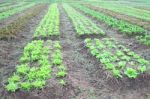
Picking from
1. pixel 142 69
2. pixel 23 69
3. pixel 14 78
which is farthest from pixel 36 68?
pixel 142 69

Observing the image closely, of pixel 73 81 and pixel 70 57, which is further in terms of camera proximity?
pixel 70 57

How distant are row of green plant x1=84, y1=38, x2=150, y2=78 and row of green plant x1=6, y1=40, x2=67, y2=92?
161 centimetres

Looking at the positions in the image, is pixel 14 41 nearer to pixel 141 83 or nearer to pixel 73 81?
pixel 73 81

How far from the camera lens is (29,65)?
406 inches

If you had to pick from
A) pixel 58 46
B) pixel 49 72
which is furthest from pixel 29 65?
pixel 58 46

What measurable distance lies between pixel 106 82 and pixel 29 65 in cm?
308

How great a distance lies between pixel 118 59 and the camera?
10.7m

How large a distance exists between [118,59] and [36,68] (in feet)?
10.7

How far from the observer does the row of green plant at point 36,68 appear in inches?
330

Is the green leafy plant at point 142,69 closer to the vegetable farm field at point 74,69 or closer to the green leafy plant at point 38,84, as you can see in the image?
the vegetable farm field at point 74,69

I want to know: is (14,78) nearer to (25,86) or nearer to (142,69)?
(25,86)

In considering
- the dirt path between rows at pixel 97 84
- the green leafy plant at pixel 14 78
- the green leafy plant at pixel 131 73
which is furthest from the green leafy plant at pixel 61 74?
the green leafy plant at pixel 131 73

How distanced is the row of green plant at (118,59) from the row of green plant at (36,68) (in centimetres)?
161

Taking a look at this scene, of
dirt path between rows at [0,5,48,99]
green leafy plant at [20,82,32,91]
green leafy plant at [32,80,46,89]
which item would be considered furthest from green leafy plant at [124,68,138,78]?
dirt path between rows at [0,5,48,99]
